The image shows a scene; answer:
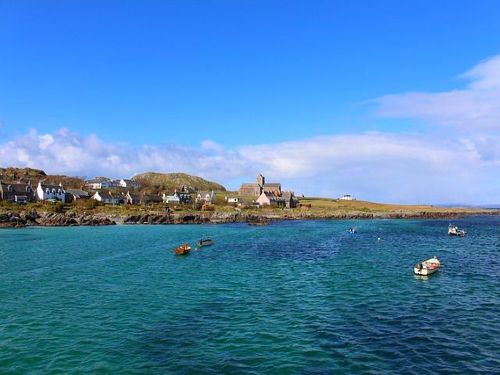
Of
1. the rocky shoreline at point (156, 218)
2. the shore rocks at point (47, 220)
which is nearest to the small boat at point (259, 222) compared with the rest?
the rocky shoreline at point (156, 218)

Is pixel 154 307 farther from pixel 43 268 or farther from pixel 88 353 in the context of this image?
pixel 43 268

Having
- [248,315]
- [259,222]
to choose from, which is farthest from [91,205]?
[248,315]

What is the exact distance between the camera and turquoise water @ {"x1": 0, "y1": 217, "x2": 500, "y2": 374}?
2242 centimetres

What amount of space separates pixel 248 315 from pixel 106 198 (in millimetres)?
162670

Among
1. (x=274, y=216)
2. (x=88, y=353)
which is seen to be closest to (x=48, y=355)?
(x=88, y=353)

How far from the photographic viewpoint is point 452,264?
54.6 m

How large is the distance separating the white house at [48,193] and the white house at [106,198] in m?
13.5

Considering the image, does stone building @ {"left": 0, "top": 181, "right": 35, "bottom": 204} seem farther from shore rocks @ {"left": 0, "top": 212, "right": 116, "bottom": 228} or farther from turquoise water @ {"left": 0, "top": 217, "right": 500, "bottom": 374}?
turquoise water @ {"left": 0, "top": 217, "right": 500, "bottom": 374}

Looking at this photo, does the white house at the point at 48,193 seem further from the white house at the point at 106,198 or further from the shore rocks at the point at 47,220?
the shore rocks at the point at 47,220

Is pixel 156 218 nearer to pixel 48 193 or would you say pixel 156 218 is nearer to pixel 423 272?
pixel 48 193

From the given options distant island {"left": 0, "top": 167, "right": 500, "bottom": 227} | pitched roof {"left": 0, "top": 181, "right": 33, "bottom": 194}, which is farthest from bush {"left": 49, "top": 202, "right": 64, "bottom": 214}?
pitched roof {"left": 0, "top": 181, "right": 33, "bottom": 194}

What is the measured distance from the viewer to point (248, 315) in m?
30.9

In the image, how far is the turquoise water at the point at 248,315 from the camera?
883 inches

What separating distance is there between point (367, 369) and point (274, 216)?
137993 millimetres
